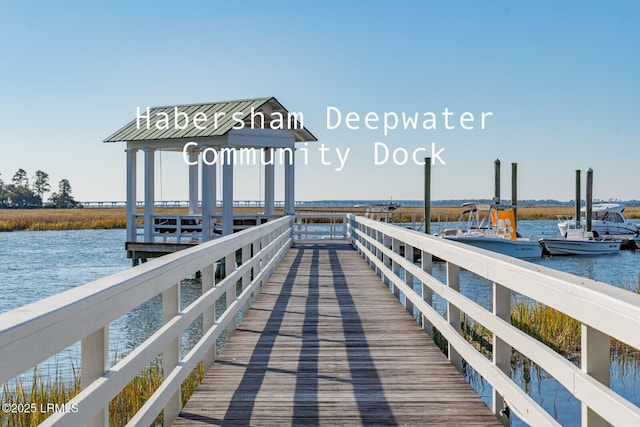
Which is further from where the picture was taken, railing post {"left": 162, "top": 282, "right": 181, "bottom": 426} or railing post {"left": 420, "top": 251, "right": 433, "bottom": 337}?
railing post {"left": 420, "top": 251, "right": 433, "bottom": 337}

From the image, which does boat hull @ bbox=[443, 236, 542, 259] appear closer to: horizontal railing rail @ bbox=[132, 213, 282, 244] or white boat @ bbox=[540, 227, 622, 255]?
white boat @ bbox=[540, 227, 622, 255]

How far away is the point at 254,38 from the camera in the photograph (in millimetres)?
14914

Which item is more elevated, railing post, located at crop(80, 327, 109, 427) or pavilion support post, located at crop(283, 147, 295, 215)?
pavilion support post, located at crop(283, 147, 295, 215)

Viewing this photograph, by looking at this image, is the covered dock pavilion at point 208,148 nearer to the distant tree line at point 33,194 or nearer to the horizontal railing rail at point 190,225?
the horizontal railing rail at point 190,225

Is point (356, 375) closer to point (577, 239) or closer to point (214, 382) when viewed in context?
point (214, 382)

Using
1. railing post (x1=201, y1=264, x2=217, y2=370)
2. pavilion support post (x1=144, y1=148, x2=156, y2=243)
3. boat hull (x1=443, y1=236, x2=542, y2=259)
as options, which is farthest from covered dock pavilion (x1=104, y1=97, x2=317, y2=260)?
railing post (x1=201, y1=264, x2=217, y2=370)

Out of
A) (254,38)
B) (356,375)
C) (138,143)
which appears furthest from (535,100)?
(356,375)

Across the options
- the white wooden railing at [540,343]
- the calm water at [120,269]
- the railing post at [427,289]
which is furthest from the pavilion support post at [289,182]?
the white wooden railing at [540,343]

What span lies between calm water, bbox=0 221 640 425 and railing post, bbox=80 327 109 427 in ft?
16.1

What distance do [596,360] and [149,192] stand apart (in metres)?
17.1

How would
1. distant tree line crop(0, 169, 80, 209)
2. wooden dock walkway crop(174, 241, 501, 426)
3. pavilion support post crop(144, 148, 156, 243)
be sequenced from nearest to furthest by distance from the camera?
wooden dock walkway crop(174, 241, 501, 426)
pavilion support post crop(144, 148, 156, 243)
distant tree line crop(0, 169, 80, 209)

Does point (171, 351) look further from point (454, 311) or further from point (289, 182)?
point (289, 182)

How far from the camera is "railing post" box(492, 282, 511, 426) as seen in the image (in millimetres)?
3633

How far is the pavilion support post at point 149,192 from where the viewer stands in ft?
59.8
